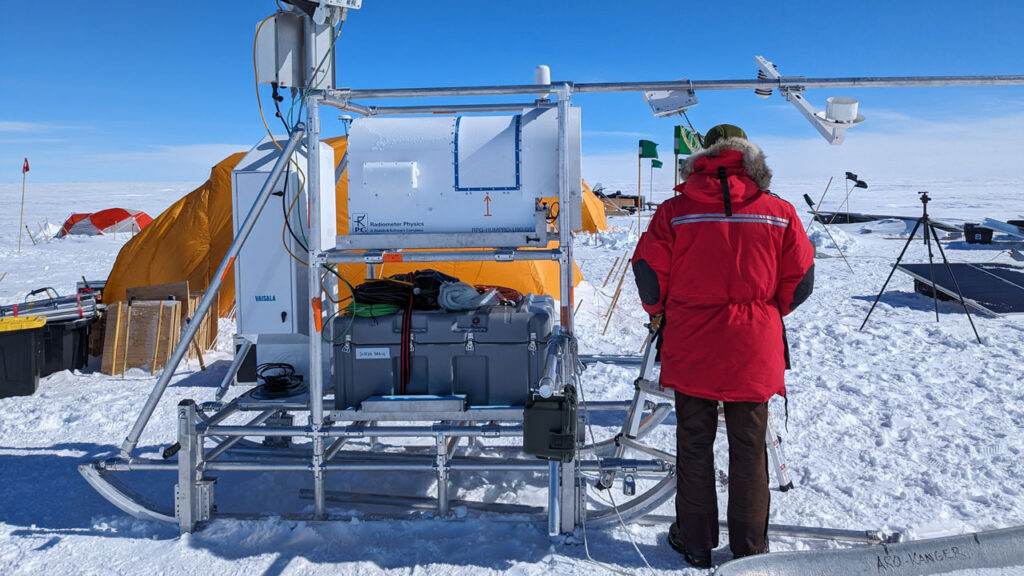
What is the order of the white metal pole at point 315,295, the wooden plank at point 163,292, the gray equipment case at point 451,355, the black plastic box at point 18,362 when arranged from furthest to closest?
the wooden plank at point 163,292 < the black plastic box at point 18,362 < the gray equipment case at point 451,355 < the white metal pole at point 315,295

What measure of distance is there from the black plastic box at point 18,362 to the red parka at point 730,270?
19.2 feet

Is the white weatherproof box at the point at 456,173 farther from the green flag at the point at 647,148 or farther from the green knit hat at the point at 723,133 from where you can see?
the green flag at the point at 647,148

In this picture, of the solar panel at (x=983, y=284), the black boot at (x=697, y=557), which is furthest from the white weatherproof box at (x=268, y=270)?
the solar panel at (x=983, y=284)

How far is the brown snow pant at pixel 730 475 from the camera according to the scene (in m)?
3.22

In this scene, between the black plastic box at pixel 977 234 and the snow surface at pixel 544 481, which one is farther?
the black plastic box at pixel 977 234

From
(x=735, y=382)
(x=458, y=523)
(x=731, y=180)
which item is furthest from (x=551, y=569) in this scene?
(x=731, y=180)

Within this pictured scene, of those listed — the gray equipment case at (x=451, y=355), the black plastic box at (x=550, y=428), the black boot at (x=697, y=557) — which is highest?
the gray equipment case at (x=451, y=355)

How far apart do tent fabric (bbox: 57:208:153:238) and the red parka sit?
83.7ft

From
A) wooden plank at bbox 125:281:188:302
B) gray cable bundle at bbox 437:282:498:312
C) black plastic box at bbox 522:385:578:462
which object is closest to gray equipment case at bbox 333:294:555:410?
gray cable bundle at bbox 437:282:498:312

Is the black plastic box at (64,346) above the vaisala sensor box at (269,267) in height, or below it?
below

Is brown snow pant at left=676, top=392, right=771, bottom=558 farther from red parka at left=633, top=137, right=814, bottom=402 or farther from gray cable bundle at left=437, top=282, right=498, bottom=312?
gray cable bundle at left=437, top=282, right=498, bottom=312

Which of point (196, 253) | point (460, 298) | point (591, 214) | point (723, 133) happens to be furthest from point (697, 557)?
point (591, 214)

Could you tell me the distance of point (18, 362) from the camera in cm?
643

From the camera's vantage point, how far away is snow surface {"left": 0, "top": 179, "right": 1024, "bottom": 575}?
134 inches
